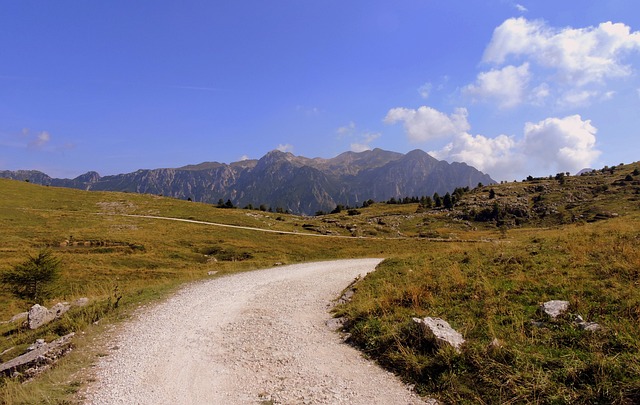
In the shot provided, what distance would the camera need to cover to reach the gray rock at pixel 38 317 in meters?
16.8

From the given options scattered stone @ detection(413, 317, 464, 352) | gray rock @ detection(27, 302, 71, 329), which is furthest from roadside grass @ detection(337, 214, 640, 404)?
gray rock @ detection(27, 302, 71, 329)

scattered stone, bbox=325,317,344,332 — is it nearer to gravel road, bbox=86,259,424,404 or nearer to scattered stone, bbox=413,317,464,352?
gravel road, bbox=86,259,424,404

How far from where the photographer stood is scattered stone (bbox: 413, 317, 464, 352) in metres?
9.55

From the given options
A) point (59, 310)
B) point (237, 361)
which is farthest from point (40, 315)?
point (237, 361)

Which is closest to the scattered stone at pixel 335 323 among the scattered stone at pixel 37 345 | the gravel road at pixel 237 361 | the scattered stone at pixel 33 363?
the gravel road at pixel 237 361

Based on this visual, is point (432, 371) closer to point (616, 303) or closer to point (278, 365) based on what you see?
point (278, 365)

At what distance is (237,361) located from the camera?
34.7ft

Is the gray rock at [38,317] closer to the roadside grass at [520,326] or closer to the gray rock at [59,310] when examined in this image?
the gray rock at [59,310]

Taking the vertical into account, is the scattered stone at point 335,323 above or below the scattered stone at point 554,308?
below

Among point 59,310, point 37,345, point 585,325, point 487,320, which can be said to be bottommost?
point 59,310

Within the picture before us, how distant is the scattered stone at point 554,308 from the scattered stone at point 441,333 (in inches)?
124

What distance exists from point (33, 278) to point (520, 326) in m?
34.9

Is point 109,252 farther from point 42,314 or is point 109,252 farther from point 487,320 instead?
point 487,320

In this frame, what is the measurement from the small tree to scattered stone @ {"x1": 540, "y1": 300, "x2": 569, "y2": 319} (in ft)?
115
